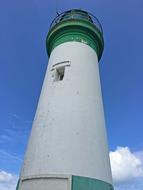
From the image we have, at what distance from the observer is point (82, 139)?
16.0 feet

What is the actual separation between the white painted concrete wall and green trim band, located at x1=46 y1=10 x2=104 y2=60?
1090mm

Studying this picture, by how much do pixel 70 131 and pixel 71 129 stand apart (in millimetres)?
62

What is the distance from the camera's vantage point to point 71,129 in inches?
196

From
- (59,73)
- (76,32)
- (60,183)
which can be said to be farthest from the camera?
(76,32)

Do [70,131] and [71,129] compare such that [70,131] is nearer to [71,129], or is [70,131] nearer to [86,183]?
[71,129]

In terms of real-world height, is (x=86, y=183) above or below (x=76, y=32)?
below

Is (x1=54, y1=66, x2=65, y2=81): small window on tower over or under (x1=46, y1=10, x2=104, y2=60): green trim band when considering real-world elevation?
under

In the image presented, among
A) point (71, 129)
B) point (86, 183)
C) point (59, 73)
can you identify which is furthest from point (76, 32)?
point (86, 183)

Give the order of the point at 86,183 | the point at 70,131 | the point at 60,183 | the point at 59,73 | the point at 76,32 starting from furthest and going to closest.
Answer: the point at 76,32 → the point at 59,73 → the point at 70,131 → the point at 86,183 → the point at 60,183

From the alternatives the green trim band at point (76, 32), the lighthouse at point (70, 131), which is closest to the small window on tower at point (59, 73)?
the lighthouse at point (70, 131)

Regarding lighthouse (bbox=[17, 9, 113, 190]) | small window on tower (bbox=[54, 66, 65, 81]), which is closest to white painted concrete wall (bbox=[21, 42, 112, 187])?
lighthouse (bbox=[17, 9, 113, 190])

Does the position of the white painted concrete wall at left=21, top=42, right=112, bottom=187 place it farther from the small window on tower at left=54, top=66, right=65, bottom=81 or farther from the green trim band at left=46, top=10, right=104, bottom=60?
the green trim band at left=46, top=10, right=104, bottom=60

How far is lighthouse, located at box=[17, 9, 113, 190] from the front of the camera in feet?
14.4

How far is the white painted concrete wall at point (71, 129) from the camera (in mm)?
4543
